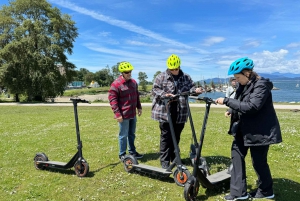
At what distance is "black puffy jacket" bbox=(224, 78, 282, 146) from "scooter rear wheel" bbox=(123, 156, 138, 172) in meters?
2.87

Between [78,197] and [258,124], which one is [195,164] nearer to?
[258,124]

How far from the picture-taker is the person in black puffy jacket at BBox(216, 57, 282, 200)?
157 inches

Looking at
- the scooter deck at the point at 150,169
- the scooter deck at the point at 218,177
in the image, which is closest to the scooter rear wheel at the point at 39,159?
the scooter deck at the point at 150,169

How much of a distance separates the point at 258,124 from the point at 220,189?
5.86 feet

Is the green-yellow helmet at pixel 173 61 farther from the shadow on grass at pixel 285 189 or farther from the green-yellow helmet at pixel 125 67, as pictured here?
the shadow on grass at pixel 285 189

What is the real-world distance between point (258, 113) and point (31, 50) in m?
36.2

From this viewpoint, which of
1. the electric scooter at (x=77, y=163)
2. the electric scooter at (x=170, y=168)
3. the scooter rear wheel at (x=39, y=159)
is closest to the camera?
the electric scooter at (x=170, y=168)

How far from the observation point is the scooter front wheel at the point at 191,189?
4.44m

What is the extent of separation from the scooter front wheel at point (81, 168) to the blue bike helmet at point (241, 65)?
3.99 m

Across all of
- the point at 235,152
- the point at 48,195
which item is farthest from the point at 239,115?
the point at 48,195

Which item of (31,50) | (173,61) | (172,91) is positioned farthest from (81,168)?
(31,50)

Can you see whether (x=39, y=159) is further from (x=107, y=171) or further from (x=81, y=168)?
(x=107, y=171)

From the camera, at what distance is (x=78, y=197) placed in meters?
4.96

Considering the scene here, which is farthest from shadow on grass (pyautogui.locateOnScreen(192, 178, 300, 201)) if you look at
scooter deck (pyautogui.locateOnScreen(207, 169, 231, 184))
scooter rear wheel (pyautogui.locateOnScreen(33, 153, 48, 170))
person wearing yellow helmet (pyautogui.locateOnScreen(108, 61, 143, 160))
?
scooter rear wheel (pyautogui.locateOnScreen(33, 153, 48, 170))
